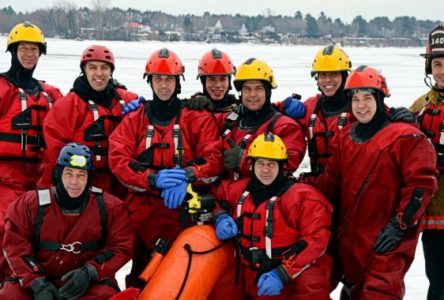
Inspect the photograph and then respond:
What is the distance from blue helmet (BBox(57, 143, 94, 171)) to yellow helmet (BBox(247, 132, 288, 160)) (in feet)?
3.61

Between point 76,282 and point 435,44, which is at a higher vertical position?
point 435,44

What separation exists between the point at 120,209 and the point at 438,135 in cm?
231

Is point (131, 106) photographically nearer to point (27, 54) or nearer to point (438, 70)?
point (27, 54)

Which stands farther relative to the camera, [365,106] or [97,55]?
[97,55]

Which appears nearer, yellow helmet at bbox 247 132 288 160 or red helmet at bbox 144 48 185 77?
yellow helmet at bbox 247 132 288 160

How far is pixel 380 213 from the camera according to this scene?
395 centimetres

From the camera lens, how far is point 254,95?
14.9ft

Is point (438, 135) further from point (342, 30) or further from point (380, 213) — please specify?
point (342, 30)

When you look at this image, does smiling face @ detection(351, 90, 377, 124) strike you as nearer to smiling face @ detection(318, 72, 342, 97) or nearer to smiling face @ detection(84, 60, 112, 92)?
smiling face @ detection(318, 72, 342, 97)

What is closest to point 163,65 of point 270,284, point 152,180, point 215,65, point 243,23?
point 215,65

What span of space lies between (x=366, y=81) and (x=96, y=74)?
6.96 feet

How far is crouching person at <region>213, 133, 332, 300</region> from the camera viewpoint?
3.89 meters

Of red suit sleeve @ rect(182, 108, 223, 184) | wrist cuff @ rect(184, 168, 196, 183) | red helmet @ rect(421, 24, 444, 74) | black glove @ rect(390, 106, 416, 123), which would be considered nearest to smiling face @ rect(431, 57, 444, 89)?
red helmet @ rect(421, 24, 444, 74)

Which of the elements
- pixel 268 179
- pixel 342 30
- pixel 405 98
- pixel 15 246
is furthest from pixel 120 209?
pixel 342 30
